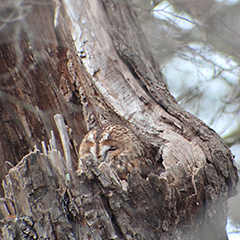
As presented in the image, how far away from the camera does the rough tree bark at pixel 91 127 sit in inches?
41.0

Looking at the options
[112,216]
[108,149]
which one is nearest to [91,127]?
[108,149]

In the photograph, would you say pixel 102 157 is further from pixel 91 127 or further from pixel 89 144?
pixel 91 127

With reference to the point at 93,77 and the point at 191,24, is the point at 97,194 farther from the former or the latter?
the point at 191,24

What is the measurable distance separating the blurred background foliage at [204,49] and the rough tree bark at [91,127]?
26 cm

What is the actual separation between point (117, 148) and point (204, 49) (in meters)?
1.18

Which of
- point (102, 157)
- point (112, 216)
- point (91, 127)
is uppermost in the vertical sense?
point (91, 127)

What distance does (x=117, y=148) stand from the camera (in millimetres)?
1966

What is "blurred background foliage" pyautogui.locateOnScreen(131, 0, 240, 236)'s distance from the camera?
5.37 feet

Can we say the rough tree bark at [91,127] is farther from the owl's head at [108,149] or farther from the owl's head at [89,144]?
the owl's head at [108,149]

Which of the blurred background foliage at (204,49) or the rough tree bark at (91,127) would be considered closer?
the rough tree bark at (91,127)

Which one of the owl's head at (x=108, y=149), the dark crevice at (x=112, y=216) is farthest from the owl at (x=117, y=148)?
the dark crevice at (x=112, y=216)

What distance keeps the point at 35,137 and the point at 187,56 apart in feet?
5.27

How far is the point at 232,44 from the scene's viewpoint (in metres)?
1.67

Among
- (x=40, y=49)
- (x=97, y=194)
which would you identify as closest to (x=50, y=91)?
(x=40, y=49)
